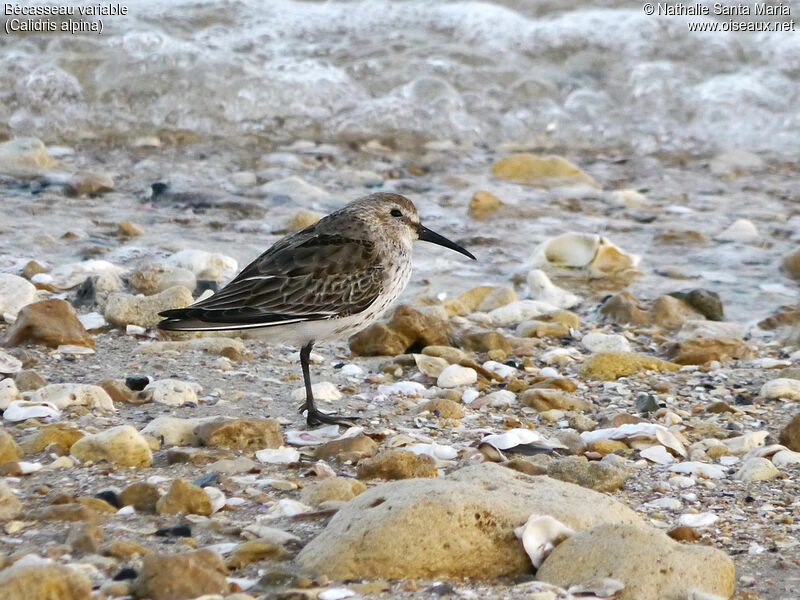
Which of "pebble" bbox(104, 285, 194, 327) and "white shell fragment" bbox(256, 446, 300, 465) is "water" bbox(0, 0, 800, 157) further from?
"white shell fragment" bbox(256, 446, 300, 465)

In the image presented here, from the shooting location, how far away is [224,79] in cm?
1198

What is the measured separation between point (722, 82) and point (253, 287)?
9.25 meters

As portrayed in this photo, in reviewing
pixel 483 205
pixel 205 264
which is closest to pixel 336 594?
pixel 205 264

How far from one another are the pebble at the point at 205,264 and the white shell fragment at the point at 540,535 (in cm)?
402

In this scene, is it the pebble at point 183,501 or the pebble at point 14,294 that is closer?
the pebble at point 183,501

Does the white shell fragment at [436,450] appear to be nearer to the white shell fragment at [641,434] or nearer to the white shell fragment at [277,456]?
the white shell fragment at [277,456]

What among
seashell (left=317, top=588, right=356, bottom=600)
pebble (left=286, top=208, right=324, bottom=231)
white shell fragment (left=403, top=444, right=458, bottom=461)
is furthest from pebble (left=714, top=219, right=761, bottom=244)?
seashell (left=317, top=588, right=356, bottom=600)

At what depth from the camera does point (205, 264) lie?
7.12 metres

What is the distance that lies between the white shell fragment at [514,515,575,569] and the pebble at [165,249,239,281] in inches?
158

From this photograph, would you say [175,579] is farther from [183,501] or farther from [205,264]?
[205,264]

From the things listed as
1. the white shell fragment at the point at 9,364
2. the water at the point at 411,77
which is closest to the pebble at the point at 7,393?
the white shell fragment at the point at 9,364

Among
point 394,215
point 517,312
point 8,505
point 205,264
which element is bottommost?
point 517,312

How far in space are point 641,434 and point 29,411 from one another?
2.59 m

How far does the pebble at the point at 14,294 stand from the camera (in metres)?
6.06
